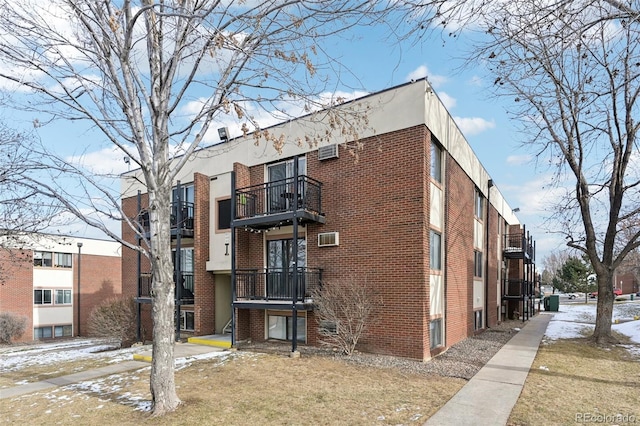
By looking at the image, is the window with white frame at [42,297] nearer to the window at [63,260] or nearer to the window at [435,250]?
the window at [63,260]

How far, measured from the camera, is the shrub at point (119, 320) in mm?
15547

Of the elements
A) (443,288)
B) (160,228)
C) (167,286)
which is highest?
(160,228)

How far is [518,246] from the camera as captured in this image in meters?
24.8

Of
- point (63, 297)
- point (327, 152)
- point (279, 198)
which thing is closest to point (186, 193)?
point (279, 198)

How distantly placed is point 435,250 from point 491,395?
5002 mm

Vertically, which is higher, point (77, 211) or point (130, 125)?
point (130, 125)

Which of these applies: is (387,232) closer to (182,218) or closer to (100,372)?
(100,372)

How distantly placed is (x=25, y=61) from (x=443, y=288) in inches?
430

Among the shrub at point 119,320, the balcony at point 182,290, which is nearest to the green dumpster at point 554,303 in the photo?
the balcony at point 182,290

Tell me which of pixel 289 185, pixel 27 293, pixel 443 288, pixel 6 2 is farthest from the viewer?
pixel 27 293

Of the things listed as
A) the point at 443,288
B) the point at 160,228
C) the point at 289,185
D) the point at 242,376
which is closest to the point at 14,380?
the point at 242,376

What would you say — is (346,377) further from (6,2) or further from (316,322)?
(6,2)

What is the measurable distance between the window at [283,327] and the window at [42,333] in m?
23.2

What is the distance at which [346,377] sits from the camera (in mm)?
8250
